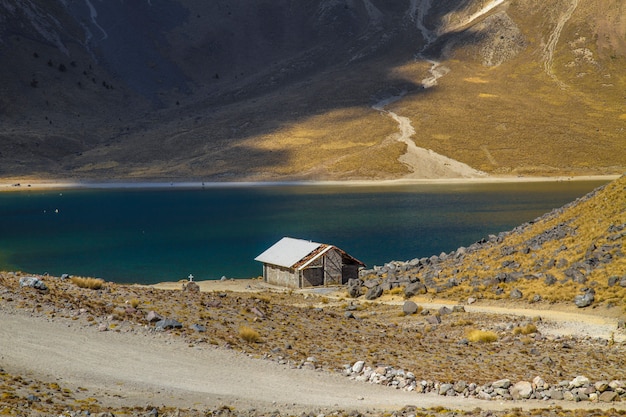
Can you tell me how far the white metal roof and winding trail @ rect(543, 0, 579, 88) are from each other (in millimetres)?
131111

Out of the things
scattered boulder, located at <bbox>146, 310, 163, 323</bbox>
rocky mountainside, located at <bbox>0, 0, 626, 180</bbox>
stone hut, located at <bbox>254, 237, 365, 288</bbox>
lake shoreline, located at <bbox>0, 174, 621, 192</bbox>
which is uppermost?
rocky mountainside, located at <bbox>0, 0, 626, 180</bbox>

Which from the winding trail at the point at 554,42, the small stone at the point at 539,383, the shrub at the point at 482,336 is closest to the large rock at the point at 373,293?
the shrub at the point at 482,336

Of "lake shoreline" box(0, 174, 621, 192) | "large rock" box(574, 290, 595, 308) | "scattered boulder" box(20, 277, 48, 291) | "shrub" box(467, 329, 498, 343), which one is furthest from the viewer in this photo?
"lake shoreline" box(0, 174, 621, 192)

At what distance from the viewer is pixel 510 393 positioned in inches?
728

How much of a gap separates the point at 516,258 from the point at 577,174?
325 feet

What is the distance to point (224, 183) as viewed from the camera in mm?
134375

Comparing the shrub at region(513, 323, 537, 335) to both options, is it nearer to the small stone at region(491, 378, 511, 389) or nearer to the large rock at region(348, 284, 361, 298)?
the small stone at region(491, 378, 511, 389)

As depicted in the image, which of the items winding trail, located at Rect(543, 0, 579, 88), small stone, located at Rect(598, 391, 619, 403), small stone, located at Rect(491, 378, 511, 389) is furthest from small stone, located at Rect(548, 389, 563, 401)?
winding trail, located at Rect(543, 0, 579, 88)

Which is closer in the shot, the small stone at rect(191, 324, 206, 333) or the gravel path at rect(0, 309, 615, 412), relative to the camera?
the gravel path at rect(0, 309, 615, 412)

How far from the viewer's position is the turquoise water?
60.1 m

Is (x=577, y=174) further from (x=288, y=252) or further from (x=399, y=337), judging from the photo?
(x=399, y=337)

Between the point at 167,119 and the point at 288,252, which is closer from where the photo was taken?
the point at 288,252

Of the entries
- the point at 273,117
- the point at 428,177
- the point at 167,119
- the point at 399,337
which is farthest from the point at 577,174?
the point at 399,337

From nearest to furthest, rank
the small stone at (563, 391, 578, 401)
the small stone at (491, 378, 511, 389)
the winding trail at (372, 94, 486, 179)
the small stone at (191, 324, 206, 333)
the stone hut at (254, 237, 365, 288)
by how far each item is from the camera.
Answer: the small stone at (563, 391, 578, 401)
the small stone at (491, 378, 511, 389)
the small stone at (191, 324, 206, 333)
the stone hut at (254, 237, 365, 288)
the winding trail at (372, 94, 486, 179)
